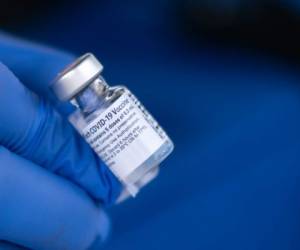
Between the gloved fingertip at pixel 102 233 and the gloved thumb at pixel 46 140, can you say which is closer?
the gloved thumb at pixel 46 140

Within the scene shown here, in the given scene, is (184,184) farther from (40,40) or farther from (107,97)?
(40,40)

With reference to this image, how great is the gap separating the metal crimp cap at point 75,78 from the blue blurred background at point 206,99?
0.51ft

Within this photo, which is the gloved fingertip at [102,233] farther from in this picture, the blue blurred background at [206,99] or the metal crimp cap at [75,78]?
the metal crimp cap at [75,78]

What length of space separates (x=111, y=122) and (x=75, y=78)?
72 mm

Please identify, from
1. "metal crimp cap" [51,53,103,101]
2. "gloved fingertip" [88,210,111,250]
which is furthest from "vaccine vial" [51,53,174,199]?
"gloved fingertip" [88,210,111,250]

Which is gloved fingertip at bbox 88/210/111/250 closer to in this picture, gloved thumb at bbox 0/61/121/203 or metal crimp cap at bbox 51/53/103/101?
gloved thumb at bbox 0/61/121/203

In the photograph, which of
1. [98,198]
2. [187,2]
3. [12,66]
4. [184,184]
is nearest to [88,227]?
[98,198]

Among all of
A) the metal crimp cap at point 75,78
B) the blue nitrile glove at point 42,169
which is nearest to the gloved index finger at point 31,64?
the blue nitrile glove at point 42,169

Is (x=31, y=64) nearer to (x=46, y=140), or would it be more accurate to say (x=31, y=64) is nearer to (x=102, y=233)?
(x=46, y=140)

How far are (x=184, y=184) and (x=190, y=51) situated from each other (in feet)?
0.68

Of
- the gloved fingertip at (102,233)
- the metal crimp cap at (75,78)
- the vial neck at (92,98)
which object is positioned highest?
the metal crimp cap at (75,78)

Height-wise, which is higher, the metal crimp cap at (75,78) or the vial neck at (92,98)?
the metal crimp cap at (75,78)

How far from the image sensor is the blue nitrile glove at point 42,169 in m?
0.67

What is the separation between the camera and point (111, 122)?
0.66 meters
